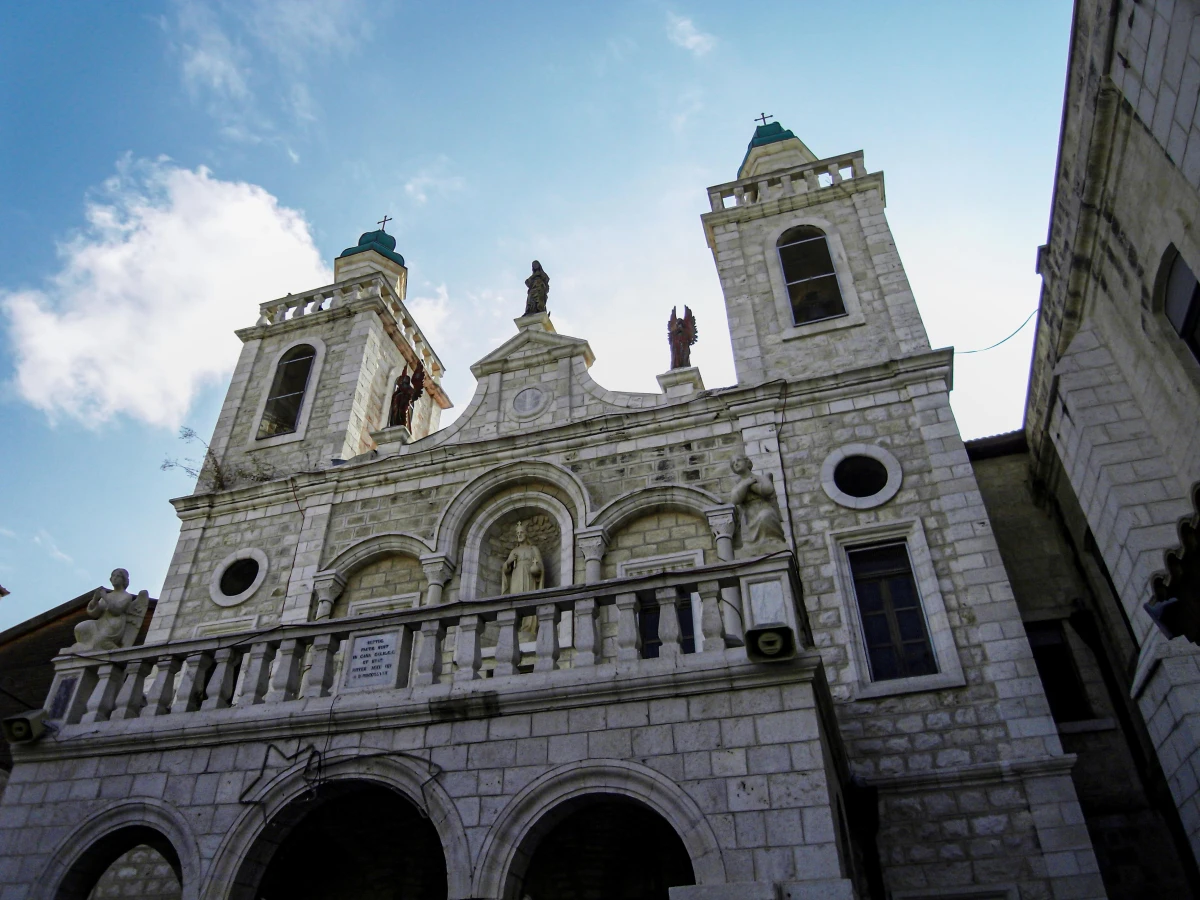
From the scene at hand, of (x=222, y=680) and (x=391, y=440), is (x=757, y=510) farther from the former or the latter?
(x=391, y=440)

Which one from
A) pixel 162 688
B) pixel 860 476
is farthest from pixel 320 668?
pixel 860 476

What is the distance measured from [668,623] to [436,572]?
624cm

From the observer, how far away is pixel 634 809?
1020cm

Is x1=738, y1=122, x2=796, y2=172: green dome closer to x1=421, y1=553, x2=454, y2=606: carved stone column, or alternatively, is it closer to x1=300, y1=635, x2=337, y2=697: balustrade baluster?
x1=421, y1=553, x2=454, y2=606: carved stone column

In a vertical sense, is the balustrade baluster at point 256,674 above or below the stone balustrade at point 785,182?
below

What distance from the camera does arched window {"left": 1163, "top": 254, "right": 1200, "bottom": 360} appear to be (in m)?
8.74

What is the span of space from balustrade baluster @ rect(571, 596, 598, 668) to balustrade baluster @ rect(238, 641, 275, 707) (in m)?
3.29

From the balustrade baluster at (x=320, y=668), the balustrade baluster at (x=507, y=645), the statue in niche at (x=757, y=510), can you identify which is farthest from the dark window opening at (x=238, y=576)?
the statue in niche at (x=757, y=510)

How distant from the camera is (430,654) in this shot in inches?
341

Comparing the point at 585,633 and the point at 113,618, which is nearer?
the point at 585,633

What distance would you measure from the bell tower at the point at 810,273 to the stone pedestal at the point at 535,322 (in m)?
3.40

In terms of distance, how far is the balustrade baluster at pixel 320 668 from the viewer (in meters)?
8.80

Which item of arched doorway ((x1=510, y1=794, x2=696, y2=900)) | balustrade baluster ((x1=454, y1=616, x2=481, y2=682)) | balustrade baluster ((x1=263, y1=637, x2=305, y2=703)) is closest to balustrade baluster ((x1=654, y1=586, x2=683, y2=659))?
balustrade baluster ((x1=454, y1=616, x2=481, y2=682))

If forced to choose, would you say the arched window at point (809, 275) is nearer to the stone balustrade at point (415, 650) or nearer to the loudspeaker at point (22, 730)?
the stone balustrade at point (415, 650)
